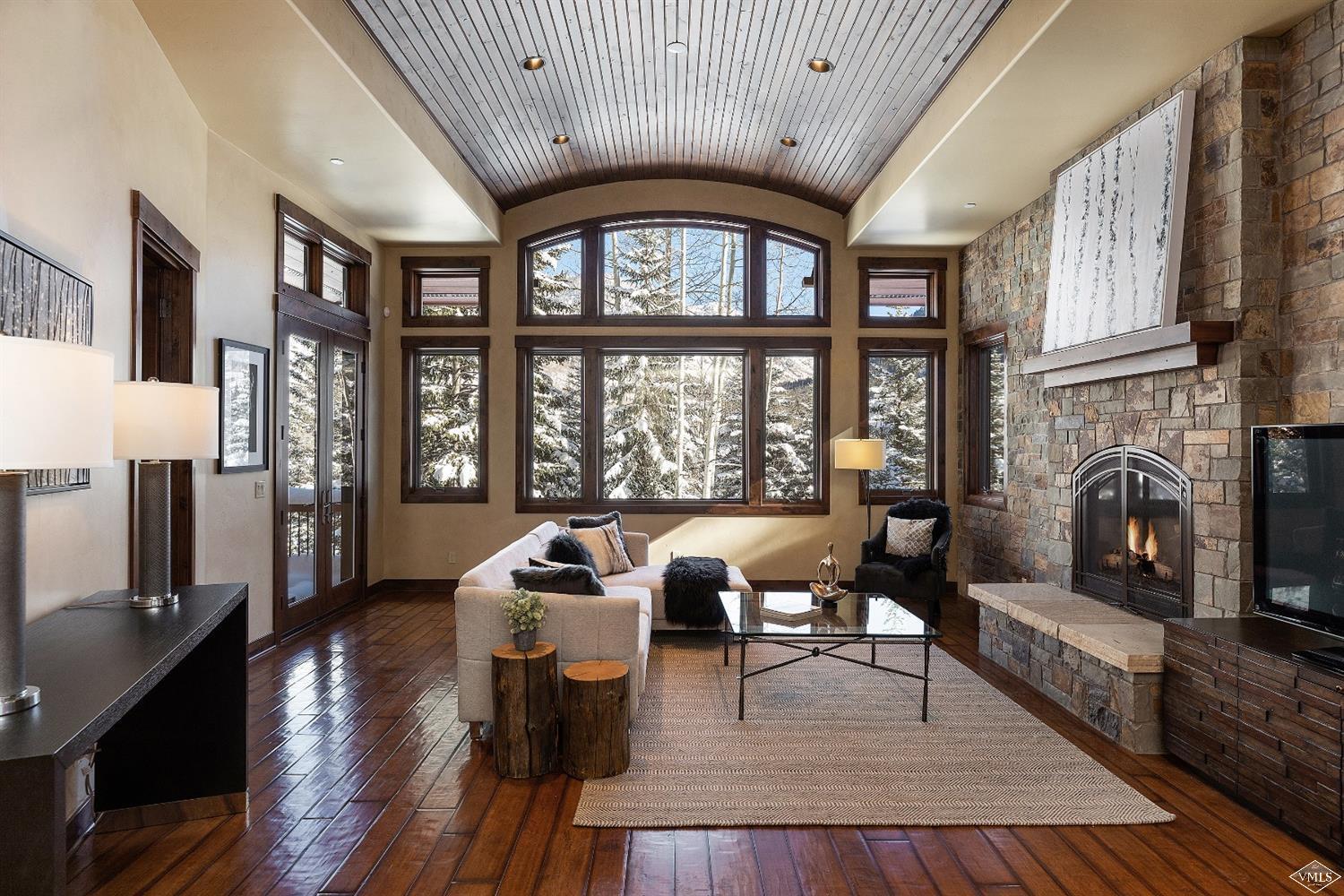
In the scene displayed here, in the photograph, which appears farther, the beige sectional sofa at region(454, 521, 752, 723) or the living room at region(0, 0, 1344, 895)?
the beige sectional sofa at region(454, 521, 752, 723)

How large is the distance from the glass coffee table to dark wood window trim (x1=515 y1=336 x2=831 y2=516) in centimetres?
241

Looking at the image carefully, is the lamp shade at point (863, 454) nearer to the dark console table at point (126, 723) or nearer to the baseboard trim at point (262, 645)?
the baseboard trim at point (262, 645)

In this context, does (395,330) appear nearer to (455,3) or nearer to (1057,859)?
(455,3)

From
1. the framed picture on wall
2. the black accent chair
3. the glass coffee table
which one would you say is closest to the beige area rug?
the glass coffee table

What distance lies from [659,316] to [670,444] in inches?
47.4

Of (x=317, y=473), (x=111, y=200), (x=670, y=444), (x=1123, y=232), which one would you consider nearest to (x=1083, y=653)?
(x=1123, y=232)

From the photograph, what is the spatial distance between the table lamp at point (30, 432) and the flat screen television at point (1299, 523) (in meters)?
3.80

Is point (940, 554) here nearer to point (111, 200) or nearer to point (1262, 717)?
point (1262, 717)

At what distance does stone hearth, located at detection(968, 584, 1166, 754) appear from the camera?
3479mm

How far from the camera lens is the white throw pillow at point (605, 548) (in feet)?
18.7

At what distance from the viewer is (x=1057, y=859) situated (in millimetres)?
2598

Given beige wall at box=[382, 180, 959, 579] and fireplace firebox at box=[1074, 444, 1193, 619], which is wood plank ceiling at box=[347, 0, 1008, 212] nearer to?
beige wall at box=[382, 180, 959, 579]

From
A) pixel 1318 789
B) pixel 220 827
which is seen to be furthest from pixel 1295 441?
pixel 220 827

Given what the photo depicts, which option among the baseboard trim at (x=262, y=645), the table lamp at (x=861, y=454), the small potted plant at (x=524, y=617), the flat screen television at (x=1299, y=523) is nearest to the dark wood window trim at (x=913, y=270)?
the table lamp at (x=861, y=454)
